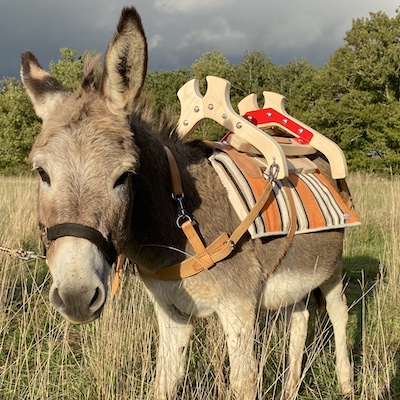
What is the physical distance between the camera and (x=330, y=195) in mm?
3023

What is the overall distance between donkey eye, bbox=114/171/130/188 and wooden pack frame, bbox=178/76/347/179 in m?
0.98

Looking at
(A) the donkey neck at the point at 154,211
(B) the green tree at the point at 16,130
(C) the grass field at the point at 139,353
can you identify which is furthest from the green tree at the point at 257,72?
(A) the donkey neck at the point at 154,211

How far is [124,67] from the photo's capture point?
1.86 metres

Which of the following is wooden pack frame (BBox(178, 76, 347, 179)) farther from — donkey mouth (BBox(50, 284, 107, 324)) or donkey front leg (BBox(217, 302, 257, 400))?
donkey mouth (BBox(50, 284, 107, 324))

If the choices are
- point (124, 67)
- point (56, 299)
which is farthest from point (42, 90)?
point (56, 299)

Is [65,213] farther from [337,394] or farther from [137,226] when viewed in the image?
[337,394]

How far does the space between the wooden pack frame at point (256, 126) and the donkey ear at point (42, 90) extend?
2.68ft

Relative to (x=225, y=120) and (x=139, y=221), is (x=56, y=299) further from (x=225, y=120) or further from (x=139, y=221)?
(x=225, y=120)

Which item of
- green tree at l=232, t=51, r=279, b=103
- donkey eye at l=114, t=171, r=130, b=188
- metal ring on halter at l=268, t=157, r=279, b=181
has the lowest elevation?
donkey eye at l=114, t=171, r=130, b=188

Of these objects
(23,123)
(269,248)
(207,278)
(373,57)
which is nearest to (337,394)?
(269,248)

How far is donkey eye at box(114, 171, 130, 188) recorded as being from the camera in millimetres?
1638

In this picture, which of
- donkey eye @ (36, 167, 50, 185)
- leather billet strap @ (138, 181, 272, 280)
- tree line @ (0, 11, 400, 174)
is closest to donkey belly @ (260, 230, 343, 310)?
leather billet strap @ (138, 181, 272, 280)

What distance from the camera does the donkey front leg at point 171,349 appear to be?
97.2 inches

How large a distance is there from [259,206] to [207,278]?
469mm
